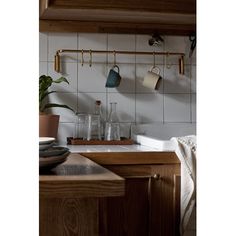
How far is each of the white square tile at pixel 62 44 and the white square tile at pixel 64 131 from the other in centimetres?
36

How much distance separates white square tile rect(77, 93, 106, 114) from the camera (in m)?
2.67

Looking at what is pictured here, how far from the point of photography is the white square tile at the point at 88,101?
105 inches

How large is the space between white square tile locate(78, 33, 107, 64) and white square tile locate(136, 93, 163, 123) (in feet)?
1.01

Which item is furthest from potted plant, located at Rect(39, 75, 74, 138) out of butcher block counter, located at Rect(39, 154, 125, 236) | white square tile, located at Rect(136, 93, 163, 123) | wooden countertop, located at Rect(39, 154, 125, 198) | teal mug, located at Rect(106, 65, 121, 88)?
wooden countertop, located at Rect(39, 154, 125, 198)

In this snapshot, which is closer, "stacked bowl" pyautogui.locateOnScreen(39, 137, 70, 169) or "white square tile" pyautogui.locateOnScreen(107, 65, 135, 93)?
"stacked bowl" pyautogui.locateOnScreen(39, 137, 70, 169)

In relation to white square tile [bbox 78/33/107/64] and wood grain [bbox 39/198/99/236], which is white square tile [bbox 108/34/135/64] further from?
wood grain [bbox 39/198/99/236]

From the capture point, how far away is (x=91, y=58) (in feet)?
8.75

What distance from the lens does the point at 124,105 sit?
8.91 feet

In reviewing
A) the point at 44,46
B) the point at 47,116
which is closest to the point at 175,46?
the point at 44,46

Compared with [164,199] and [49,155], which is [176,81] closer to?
[164,199]

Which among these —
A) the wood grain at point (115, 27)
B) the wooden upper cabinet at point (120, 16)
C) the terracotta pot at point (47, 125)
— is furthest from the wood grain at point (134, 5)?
the terracotta pot at point (47, 125)

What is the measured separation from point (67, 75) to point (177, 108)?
2.20 feet
